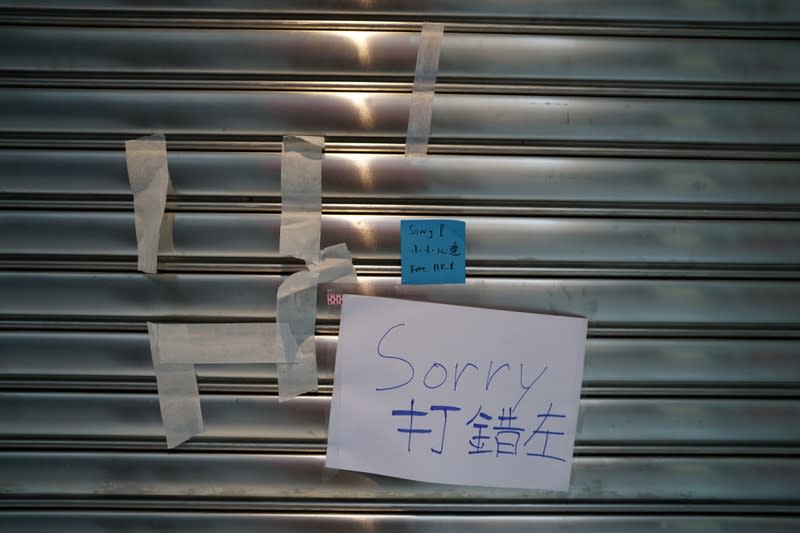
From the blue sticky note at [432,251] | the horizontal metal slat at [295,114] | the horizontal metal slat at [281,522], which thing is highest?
the horizontal metal slat at [295,114]

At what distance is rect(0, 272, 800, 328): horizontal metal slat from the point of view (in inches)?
69.7

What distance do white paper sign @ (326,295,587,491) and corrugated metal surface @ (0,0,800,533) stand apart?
59 millimetres

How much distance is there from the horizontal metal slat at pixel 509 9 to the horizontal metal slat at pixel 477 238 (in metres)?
0.63

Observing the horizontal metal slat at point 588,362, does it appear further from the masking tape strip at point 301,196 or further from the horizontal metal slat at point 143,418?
the masking tape strip at point 301,196

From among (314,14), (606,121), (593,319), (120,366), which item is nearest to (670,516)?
(593,319)

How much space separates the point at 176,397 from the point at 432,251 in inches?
35.8

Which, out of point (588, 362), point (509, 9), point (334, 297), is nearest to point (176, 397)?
point (334, 297)

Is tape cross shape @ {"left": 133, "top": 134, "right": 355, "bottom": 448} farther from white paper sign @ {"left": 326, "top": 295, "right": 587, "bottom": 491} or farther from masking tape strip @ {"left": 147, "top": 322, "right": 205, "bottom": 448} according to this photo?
white paper sign @ {"left": 326, "top": 295, "right": 587, "bottom": 491}

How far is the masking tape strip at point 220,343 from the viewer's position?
176 centimetres

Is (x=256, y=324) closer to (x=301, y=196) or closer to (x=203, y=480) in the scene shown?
(x=301, y=196)

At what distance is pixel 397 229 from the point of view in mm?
1769

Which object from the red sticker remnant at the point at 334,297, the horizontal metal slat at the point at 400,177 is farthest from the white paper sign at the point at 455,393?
the horizontal metal slat at the point at 400,177

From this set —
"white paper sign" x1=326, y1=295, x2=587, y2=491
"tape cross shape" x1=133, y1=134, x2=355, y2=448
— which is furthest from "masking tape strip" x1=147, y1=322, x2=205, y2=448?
"white paper sign" x1=326, y1=295, x2=587, y2=491

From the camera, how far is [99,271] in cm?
177
